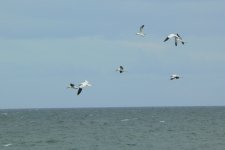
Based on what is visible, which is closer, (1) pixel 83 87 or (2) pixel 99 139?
(1) pixel 83 87

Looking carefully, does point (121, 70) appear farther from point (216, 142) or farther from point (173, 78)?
point (216, 142)

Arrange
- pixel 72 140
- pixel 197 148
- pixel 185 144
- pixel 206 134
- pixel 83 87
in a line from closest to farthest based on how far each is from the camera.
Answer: pixel 83 87 < pixel 197 148 < pixel 185 144 < pixel 72 140 < pixel 206 134

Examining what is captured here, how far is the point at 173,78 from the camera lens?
36.8 meters

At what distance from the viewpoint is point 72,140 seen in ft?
244

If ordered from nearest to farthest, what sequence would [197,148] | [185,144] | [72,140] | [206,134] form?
[197,148] < [185,144] < [72,140] < [206,134]

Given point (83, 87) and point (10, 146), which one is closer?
point (83, 87)

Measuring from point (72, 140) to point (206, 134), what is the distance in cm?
1556

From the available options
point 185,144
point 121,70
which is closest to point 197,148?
point 185,144

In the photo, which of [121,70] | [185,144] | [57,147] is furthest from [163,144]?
[121,70]

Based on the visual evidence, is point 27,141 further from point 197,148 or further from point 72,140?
point 197,148

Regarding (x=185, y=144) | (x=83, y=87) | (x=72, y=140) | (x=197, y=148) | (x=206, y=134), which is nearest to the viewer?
(x=83, y=87)

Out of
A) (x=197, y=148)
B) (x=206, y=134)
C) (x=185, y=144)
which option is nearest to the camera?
(x=197, y=148)

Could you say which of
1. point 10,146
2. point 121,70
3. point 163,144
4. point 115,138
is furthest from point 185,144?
point 121,70

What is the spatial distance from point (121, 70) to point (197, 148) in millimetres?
27469
